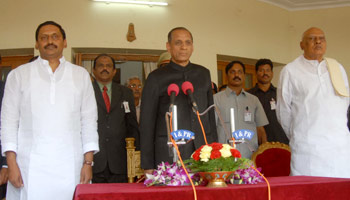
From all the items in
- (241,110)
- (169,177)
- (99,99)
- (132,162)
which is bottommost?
(132,162)

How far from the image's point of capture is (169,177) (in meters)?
1.85

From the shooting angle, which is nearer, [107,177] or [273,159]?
[273,159]

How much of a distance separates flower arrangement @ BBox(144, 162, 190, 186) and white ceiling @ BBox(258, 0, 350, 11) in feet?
22.9

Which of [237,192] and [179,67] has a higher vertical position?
[179,67]

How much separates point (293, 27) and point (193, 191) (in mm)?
7458

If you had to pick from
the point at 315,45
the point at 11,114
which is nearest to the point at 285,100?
the point at 315,45

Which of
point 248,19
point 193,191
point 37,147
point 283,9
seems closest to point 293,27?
point 283,9

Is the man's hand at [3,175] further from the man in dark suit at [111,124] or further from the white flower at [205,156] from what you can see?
the white flower at [205,156]

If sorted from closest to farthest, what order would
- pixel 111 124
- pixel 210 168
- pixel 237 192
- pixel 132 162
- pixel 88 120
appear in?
pixel 237 192
pixel 210 168
pixel 88 120
pixel 132 162
pixel 111 124

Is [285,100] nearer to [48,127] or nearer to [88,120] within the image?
[88,120]

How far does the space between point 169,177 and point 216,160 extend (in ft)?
0.71

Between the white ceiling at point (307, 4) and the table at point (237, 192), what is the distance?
6893mm

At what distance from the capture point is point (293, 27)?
853cm

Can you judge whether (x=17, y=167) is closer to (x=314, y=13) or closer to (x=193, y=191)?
(x=193, y=191)
